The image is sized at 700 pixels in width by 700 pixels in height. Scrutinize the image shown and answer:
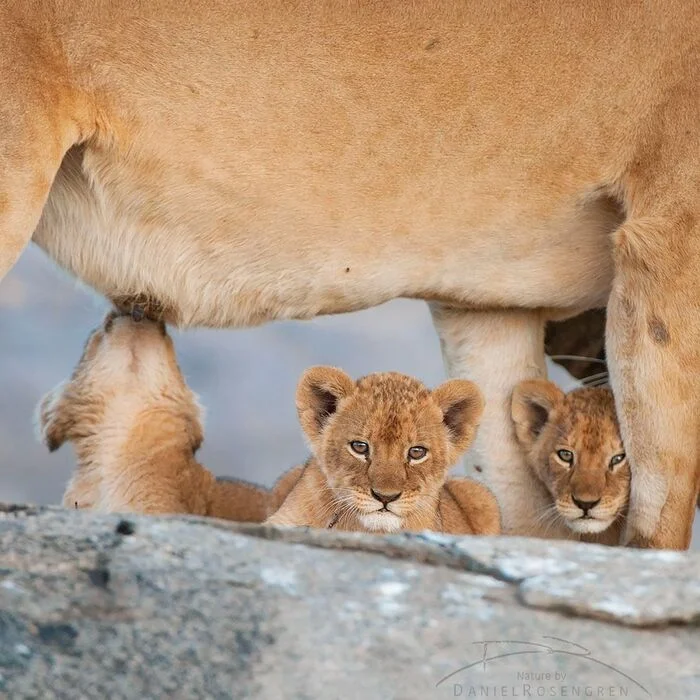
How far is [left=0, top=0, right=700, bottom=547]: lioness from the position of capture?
475 centimetres

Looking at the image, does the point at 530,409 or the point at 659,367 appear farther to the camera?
the point at 530,409

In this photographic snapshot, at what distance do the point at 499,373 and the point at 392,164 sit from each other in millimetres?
1257

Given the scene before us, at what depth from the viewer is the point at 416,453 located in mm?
4516

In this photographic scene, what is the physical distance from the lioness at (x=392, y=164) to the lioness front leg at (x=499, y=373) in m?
0.58

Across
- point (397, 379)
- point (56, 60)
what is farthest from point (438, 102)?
point (56, 60)

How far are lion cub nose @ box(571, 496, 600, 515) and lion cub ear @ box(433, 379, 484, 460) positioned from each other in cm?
50

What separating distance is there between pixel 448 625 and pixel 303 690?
0.36m

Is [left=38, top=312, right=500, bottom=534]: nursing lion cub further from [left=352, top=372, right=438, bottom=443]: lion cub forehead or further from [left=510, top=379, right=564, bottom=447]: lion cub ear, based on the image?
[left=510, top=379, right=564, bottom=447]: lion cub ear

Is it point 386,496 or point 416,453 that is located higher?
point 416,453

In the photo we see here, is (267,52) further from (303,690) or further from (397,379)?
(303,690)

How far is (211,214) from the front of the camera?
16.3ft

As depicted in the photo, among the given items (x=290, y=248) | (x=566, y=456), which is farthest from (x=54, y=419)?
(x=566, y=456)

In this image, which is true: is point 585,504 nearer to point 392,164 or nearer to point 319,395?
point 319,395

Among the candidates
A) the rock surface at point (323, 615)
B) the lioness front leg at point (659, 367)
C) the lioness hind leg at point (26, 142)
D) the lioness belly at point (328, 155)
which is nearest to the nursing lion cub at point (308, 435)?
the lioness belly at point (328, 155)
